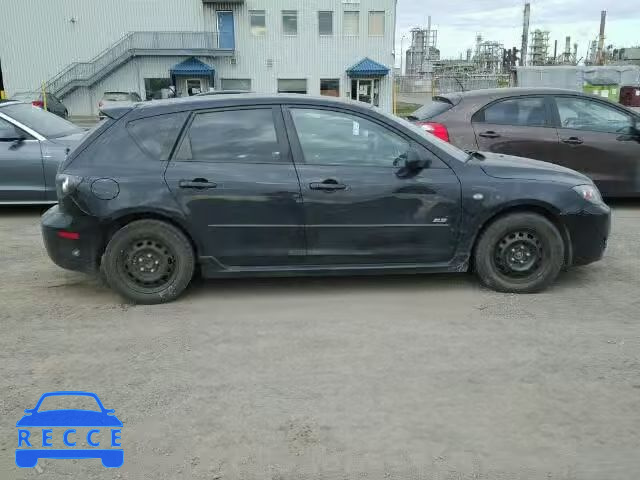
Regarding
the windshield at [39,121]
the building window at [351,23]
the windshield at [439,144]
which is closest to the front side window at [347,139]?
the windshield at [439,144]

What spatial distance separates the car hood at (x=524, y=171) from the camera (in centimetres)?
479

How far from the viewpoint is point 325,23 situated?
123ft

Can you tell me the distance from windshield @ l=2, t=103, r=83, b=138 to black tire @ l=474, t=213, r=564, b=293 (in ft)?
19.6

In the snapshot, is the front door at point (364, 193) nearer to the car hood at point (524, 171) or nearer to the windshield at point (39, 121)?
the car hood at point (524, 171)

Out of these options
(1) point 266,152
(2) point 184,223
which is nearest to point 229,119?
(1) point 266,152

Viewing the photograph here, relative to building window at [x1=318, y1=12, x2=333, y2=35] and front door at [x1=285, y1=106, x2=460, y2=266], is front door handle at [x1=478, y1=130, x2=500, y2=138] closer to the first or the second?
front door at [x1=285, y1=106, x2=460, y2=266]

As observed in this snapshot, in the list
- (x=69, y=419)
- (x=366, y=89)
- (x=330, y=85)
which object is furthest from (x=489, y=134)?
(x=366, y=89)

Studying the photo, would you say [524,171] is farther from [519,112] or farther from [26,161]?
[26,161]

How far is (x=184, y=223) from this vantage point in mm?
4586

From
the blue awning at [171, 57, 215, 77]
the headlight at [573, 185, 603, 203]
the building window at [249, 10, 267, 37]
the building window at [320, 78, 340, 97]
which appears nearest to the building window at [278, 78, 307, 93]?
the building window at [320, 78, 340, 97]

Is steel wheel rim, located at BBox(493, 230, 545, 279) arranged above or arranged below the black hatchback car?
below

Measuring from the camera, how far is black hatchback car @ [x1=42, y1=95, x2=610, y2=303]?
4578 millimetres

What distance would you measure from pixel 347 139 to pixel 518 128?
397 centimetres

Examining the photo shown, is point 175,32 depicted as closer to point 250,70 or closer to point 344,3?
point 250,70
